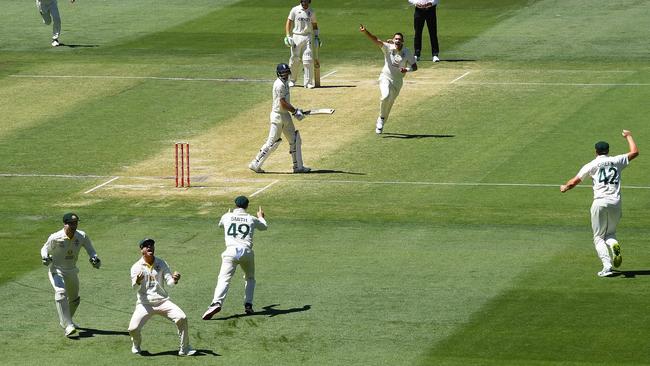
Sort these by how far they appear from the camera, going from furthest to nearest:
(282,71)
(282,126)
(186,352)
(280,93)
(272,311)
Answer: (282,126) < (280,93) < (282,71) < (272,311) < (186,352)

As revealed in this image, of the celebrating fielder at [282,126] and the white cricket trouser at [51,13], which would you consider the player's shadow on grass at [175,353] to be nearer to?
the celebrating fielder at [282,126]

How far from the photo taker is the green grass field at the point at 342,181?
2373 cm

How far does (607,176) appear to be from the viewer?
26.2 meters

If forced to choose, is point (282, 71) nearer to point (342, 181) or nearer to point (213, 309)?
point (342, 181)

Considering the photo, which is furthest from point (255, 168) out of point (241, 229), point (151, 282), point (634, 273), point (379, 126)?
point (151, 282)

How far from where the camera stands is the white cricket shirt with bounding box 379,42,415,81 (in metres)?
37.8

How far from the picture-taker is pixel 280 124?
114 ft

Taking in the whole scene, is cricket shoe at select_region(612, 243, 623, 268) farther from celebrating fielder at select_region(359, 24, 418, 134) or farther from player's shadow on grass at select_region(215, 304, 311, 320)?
celebrating fielder at select_region(359, 24, 418, 134)

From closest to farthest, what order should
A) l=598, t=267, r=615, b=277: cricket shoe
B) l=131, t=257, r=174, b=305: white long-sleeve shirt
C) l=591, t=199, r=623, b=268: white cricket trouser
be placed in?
l=131, t=257, r=174, b=305: white long-sleeve shirt
l=591, t=199, r=623, b=268: white cricket trouser
l=598, t=267, r=615, b=277: cricket shoe

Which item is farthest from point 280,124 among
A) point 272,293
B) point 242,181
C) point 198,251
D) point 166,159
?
point 272,293

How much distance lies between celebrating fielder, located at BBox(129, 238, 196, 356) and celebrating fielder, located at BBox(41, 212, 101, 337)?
1.37 meters

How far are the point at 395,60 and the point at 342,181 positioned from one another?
4.73m

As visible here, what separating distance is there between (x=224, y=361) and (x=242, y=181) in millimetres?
12675

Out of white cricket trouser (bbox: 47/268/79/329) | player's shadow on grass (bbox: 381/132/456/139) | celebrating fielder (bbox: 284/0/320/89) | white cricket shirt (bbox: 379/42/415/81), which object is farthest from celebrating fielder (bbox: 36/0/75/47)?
white cricket trouser (bbox: 47/268/79/329)
